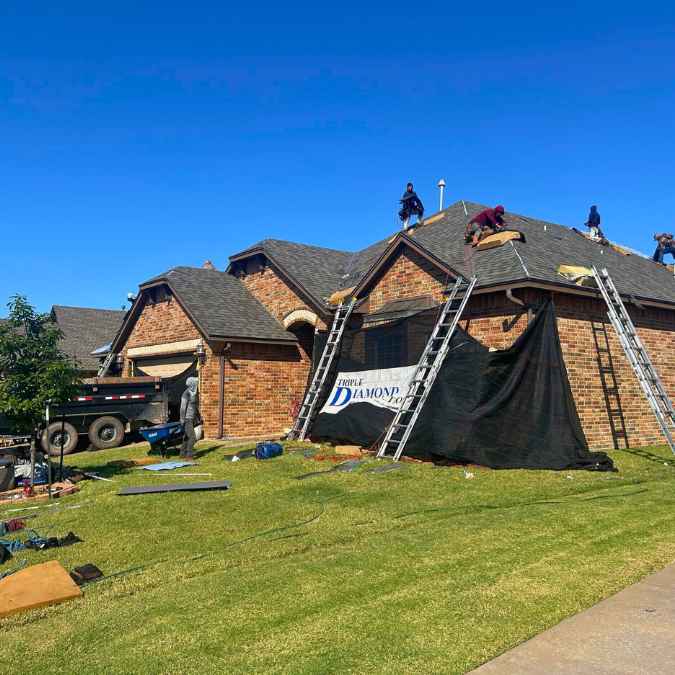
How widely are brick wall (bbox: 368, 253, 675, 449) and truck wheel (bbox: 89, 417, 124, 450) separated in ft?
30.8

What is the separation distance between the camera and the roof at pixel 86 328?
29.9 m

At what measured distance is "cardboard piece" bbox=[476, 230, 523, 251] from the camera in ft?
51.0

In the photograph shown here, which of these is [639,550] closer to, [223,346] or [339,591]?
[339,591]

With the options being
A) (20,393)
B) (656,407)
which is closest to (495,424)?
(656,407)

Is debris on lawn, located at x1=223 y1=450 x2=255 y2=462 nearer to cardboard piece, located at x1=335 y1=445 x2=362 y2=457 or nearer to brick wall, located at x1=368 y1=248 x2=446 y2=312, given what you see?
cardboard piece, located at x1=335 y1=445 x2=362 y2=457

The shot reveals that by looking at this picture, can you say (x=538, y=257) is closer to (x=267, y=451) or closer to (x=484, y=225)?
(x=484, y=225)

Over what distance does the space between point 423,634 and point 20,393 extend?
30.1 ft

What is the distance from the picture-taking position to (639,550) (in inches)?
237

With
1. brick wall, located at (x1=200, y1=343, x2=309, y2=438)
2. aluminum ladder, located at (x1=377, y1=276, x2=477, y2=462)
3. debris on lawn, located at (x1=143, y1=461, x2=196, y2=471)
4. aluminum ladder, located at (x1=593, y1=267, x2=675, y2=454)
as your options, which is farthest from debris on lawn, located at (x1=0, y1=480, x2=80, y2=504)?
aluminum ladder, located at (x1=593, y1=267, x2=675, y2=454)

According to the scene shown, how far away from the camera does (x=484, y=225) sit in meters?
16.6

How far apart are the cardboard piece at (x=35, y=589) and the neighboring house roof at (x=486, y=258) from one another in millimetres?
10576

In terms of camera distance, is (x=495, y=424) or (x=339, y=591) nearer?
(x=339, y=591)

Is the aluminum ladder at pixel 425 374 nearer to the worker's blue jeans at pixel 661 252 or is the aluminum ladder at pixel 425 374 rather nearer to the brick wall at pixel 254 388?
the brick wall at pixel 254 388

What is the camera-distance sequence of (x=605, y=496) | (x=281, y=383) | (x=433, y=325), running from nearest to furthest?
(x=605, y=496)
(x=433, y=325)
(x=281, y=383)
